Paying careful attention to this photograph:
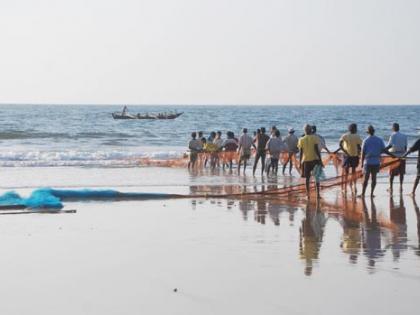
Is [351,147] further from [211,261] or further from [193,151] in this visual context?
[193,151]

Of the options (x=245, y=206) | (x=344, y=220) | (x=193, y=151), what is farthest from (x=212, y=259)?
(x=193, y=151)

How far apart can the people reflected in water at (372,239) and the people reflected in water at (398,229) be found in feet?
0.61

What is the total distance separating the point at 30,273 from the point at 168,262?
1630 millimetres

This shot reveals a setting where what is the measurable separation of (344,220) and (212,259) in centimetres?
423

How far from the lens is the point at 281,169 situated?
26.7 meters

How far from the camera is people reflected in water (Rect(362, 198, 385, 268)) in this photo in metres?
10.2

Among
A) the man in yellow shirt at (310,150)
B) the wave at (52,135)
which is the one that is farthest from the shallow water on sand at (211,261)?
the wave at (52,135)

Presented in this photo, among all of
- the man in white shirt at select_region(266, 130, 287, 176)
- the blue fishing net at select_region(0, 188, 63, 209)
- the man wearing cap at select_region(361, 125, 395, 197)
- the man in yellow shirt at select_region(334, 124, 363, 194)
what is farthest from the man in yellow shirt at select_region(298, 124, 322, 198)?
the man in white shirt at select_region(266, 130, 287, 176)

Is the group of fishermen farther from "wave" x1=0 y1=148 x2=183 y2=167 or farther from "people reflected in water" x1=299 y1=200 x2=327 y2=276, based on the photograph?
"wave" x1=0 y1=148 x2=183 y2=167

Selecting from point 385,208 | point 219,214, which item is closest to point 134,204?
point 219,214

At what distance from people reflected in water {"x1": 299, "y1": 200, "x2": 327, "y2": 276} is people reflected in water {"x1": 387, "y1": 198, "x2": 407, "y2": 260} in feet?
3.22

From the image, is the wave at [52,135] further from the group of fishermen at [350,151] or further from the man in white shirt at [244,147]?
the group of fishermen at [350,151]

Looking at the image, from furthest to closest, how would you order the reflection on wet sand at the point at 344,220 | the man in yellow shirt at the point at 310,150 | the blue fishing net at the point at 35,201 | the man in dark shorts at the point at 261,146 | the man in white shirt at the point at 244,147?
the man in white shirt at the point at 244,147 < the man in dark shorts at the point at 261,146 < the man in yellow shirt at the point at 310,150 < the blue fishing net at the point at 35,201 < the reflection on wet sand at the point at 344,220

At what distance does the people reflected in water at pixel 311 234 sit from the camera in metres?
10.1
